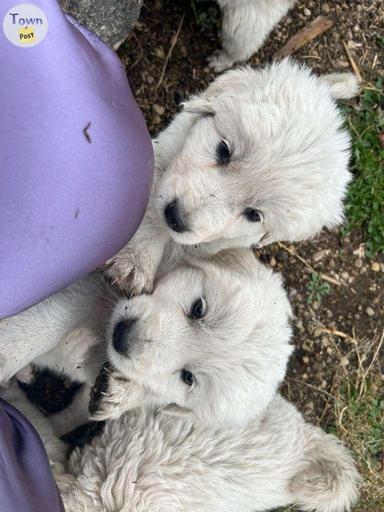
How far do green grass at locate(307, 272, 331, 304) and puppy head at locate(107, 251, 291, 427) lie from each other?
1.20 m

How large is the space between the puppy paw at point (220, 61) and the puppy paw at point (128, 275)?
4.45ft

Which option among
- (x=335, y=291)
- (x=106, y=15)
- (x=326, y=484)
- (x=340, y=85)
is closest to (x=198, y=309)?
(x=326, y=484)

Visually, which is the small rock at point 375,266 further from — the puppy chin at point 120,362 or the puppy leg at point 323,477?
the puppy chin at point 120,362

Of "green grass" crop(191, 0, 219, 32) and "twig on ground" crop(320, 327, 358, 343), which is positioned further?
"twig on ground" crop(320, 327, 358, 343)

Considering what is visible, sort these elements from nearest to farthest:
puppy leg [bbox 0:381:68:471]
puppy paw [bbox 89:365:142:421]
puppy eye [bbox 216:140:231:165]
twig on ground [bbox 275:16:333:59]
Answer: puppy eye [bbox 216:140:231:165]
puppy paw [bbox 89:365:142:421]
puppy leg [bbox 0:381:68:471]
twig on ground [bbox 275:16:333:59]

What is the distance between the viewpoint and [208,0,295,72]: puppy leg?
2785 mm

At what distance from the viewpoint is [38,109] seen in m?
1.39

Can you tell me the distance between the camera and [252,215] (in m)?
2.25

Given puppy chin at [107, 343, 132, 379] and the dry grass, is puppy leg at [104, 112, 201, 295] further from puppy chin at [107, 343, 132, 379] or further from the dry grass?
the dry grass

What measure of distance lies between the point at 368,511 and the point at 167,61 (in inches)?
111

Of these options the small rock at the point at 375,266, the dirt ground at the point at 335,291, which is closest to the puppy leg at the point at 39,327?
the dirt ground at the point at 335,291

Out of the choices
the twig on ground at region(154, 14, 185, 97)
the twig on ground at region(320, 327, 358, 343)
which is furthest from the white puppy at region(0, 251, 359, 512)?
the twig on ground at region(154, 14, 185, 97)

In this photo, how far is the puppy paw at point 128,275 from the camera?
7.43 ft

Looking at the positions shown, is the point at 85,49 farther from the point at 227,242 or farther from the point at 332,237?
the point at 332,237
